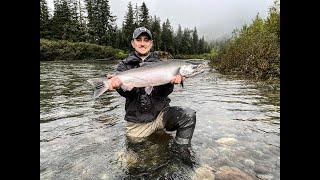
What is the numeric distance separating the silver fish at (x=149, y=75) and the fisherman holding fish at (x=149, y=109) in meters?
0.49

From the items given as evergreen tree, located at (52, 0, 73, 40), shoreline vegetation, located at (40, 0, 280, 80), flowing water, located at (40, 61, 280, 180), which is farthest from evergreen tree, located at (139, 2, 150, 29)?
flowing water, located at (40, 61, 280, 180)

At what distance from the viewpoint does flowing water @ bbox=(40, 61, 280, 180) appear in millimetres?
4902

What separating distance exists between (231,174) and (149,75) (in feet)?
6.23

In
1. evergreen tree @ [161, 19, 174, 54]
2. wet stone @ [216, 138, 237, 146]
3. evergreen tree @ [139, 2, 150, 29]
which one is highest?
evergreen tree @ [139, 2, 150, 29]

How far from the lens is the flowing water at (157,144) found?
490cm

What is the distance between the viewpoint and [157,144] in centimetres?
616

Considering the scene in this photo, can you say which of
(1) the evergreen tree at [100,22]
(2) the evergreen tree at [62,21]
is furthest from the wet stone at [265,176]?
(1) the evergreen tree at [100,22]

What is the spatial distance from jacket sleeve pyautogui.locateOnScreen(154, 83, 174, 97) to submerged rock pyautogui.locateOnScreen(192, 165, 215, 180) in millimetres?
1541

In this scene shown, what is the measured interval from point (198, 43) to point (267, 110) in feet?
433

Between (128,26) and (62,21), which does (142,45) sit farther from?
(128,26)

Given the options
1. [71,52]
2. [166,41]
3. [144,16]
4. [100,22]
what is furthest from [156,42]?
[71,52]

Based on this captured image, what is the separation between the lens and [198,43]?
455ft

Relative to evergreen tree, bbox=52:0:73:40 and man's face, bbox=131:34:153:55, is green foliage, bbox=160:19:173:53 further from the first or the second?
man's face, bbox=131:34:153:55
